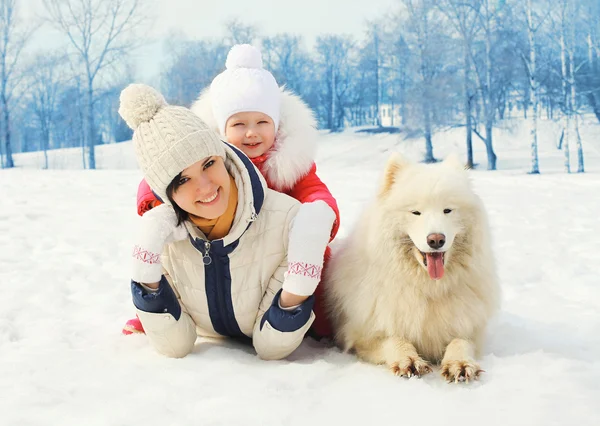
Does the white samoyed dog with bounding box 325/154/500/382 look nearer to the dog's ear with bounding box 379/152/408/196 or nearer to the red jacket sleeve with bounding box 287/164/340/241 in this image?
the dog's ear with bounding box 379/152/408/196

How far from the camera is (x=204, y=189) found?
2.12 m

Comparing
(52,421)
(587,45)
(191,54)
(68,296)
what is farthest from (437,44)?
(52,421)

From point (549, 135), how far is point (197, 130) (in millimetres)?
25668

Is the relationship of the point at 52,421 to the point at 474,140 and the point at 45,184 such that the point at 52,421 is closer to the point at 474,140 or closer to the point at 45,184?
the point at 45,184

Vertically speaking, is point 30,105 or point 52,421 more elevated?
point 30,105

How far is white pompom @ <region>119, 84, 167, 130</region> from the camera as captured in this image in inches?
82.8

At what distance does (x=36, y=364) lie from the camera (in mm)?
2283

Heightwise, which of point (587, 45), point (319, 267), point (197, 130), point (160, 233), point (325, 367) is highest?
point (587, 45)

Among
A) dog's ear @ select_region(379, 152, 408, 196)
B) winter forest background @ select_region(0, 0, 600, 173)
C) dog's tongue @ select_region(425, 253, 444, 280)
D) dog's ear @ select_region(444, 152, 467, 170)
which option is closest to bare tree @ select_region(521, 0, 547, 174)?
winter forest background @ select_region(0, 0, 600, 173)

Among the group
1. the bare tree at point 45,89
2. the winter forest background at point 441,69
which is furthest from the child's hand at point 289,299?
the bare tree at point 45,89

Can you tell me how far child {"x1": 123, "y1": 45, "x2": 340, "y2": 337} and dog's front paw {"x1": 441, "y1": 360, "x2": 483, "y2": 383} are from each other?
745 millimetres

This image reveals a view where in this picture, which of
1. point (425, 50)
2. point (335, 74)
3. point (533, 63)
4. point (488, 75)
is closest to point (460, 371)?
point (533, 63)

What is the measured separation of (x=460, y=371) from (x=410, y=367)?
0.20m

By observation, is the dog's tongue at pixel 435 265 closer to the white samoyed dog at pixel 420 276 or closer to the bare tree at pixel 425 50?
the white samoyed dog at pixel 420 276
